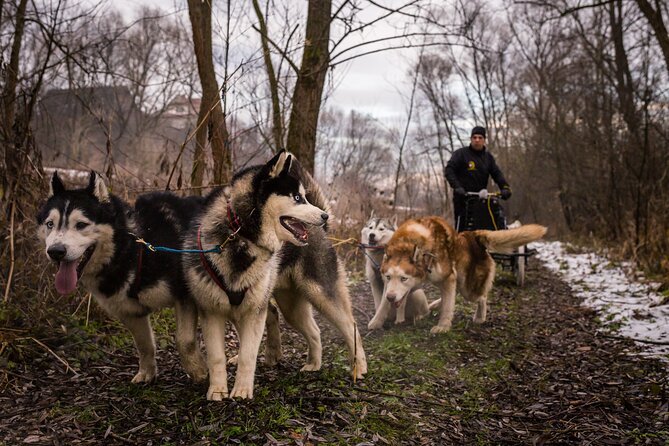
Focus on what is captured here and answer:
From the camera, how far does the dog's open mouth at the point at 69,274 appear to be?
317cm

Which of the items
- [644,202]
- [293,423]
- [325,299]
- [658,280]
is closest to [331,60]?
[325,299]

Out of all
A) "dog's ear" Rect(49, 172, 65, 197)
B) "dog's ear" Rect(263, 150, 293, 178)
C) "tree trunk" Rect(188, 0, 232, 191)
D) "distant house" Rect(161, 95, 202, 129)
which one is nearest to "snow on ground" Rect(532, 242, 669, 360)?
"dog's ear" Rect(263, 150, 293, 178)

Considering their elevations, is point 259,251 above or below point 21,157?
below

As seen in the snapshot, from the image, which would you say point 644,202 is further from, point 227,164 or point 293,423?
point 293,423

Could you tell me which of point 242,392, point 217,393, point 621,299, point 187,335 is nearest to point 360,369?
point 242,392

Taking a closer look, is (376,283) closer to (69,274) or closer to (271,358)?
(271,358)

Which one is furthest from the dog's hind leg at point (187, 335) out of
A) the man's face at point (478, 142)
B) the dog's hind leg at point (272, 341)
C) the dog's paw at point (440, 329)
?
the man's face at point (478, 142)

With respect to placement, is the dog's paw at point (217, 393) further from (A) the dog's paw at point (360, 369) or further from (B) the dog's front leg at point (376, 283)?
(B) the dog's front leg at point (376, 283)

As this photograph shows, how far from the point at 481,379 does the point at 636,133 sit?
859cm

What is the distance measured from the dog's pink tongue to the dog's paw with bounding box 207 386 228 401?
3.50ft

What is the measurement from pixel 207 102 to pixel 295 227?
12.1ft

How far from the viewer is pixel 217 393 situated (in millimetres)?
3387

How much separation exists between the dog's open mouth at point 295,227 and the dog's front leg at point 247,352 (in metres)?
0.55

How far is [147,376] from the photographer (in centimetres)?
379
